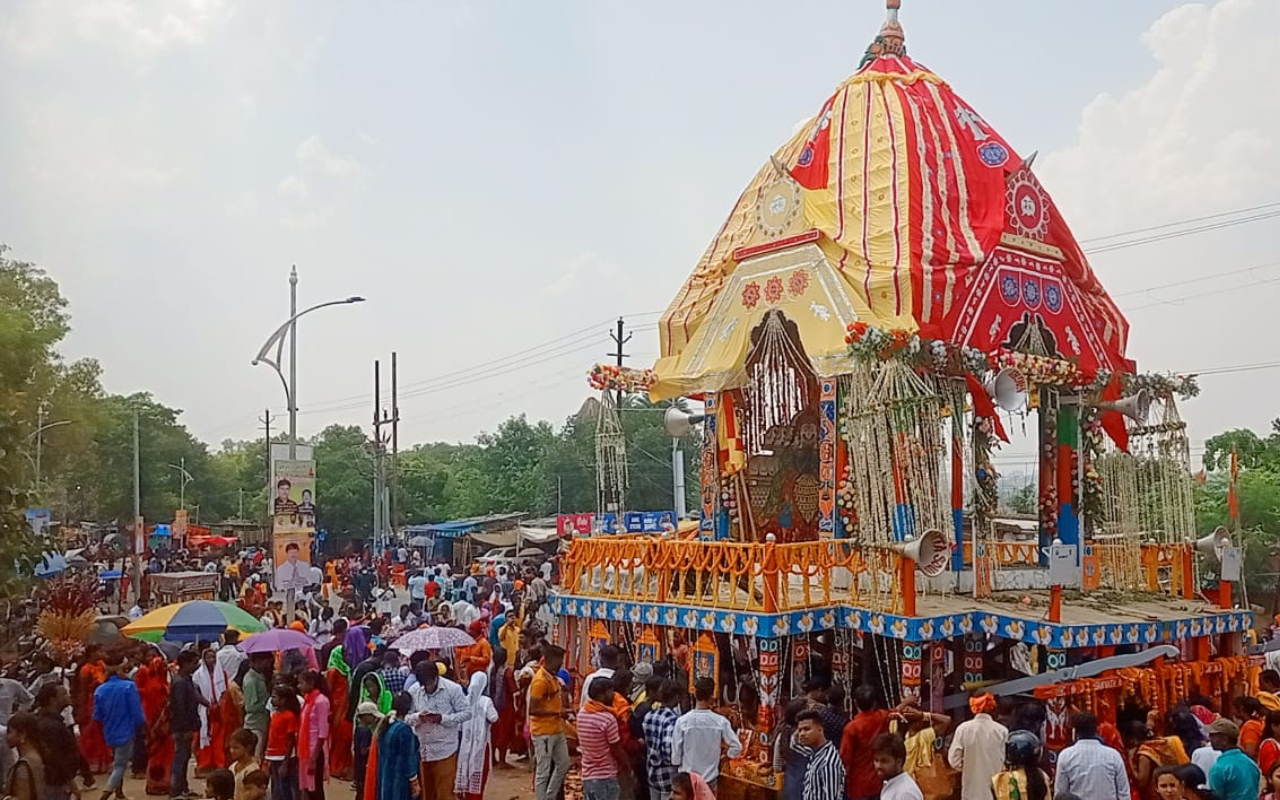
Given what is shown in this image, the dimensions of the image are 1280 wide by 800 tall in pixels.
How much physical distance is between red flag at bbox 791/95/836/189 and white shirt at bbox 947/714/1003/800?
8656 millimetres

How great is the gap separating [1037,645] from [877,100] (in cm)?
754

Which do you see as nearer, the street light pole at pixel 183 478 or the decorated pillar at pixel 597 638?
the decorated pillar at pixel 597 638

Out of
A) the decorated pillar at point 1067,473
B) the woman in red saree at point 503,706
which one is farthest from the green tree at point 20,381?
the decorated pillar at point 1067,473

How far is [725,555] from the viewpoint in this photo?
11.4 meters

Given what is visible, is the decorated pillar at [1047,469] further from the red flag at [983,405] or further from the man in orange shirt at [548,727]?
the man in orange shirt at [548,727]

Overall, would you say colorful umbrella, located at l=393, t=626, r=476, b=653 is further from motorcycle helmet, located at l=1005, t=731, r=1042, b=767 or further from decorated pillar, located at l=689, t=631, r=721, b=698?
motorcycle helmet, located at l=1005, t=731, r=1042, b=767

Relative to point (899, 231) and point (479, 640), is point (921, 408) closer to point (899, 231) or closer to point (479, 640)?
point (899, 231)

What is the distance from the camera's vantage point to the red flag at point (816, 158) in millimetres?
14891

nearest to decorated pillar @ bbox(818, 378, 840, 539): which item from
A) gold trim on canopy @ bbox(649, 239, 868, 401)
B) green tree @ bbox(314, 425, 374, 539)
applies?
gold trim on canopy @ bbox(649, 239, 868, 401)

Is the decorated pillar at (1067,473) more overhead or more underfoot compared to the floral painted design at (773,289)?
more underfoot

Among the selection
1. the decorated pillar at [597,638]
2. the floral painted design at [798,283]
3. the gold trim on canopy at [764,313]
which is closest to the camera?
the decorated pillar at [597,638]

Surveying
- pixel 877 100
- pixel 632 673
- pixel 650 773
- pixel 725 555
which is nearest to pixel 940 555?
pixel 725 555

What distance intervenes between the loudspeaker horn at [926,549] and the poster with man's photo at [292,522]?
33.2ft

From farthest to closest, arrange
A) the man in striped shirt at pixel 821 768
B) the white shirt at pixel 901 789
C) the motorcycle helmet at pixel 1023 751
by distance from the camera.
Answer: the man in striped shirt at pixel 821 768, the motorcycle helmet at pixel 1023 751, the white shirt at pixel 901 789
